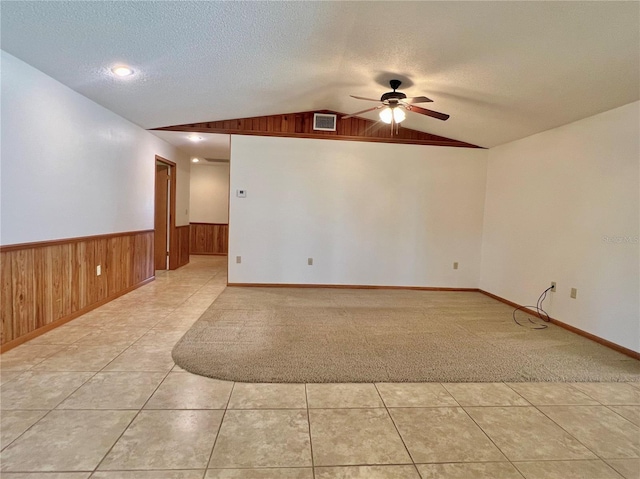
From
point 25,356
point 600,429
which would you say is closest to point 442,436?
point 600,429

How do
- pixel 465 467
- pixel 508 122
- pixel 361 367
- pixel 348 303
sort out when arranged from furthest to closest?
1. pixel 348 303
2. pixel 508 122
3. pixel 361 367
4. pixel 465 467

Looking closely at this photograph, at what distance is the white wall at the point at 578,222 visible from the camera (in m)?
3.04

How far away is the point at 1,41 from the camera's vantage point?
233cm

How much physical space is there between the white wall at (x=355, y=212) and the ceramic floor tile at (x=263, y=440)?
332 centimetres

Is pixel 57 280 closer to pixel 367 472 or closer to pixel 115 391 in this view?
pixel 115 391

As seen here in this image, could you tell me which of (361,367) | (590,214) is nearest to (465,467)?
(361,367)

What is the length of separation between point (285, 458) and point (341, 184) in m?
4.10

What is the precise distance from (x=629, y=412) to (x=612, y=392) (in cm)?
27

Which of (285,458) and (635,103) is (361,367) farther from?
(635,103)

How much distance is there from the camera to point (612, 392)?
2289 millimetres

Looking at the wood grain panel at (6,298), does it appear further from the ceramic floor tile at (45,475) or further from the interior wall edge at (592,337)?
the interior wall edge at (592,337)

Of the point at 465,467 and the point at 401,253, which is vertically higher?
the point at 401,253

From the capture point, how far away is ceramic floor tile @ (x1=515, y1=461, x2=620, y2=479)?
1506 mm

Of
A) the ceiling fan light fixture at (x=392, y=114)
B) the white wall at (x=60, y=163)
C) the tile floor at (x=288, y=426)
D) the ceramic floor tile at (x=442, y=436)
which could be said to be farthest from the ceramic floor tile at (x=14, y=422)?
the ceiling fan light fixture at (x=392, y=114)
